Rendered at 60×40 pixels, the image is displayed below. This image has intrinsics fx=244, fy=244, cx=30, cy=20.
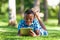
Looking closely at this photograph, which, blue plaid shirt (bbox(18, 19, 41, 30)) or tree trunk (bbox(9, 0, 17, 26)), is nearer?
blue plaid shirt (bbox(18, 19, 41, 30))

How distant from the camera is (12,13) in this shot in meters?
14.2

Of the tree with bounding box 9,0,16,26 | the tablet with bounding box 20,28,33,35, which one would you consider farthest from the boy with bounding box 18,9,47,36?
the tree with bounding box 9,0,16,26

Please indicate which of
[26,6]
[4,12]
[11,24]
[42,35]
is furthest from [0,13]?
[42,35]

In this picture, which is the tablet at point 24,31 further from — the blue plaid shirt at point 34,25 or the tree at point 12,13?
the tree at point 12,13

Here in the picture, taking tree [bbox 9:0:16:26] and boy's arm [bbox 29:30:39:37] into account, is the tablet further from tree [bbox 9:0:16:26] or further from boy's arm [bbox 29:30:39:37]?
tree [bbox 9:0:16:26]

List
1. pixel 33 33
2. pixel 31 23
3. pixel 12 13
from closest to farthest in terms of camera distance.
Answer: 1. pixel 33 33
2. pixel 31 23
3. pixel 12 13

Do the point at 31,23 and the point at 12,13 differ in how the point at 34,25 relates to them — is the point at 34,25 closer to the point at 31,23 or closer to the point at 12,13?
the point at 31,23

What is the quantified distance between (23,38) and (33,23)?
59 cm

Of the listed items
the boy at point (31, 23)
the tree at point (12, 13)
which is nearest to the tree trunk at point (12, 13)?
the tree at point (12, 13)

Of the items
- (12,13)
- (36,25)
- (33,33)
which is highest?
(12,13)

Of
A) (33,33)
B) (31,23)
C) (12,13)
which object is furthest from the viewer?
(12,13)

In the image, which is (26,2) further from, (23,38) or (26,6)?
(23,38)

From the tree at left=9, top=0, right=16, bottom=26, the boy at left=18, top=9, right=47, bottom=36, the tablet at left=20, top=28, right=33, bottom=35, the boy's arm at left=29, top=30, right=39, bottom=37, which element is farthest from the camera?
the tree at left=9, top=0, right=16, bottom=26

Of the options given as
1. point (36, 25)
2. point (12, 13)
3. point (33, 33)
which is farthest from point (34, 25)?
point (12, 13)
